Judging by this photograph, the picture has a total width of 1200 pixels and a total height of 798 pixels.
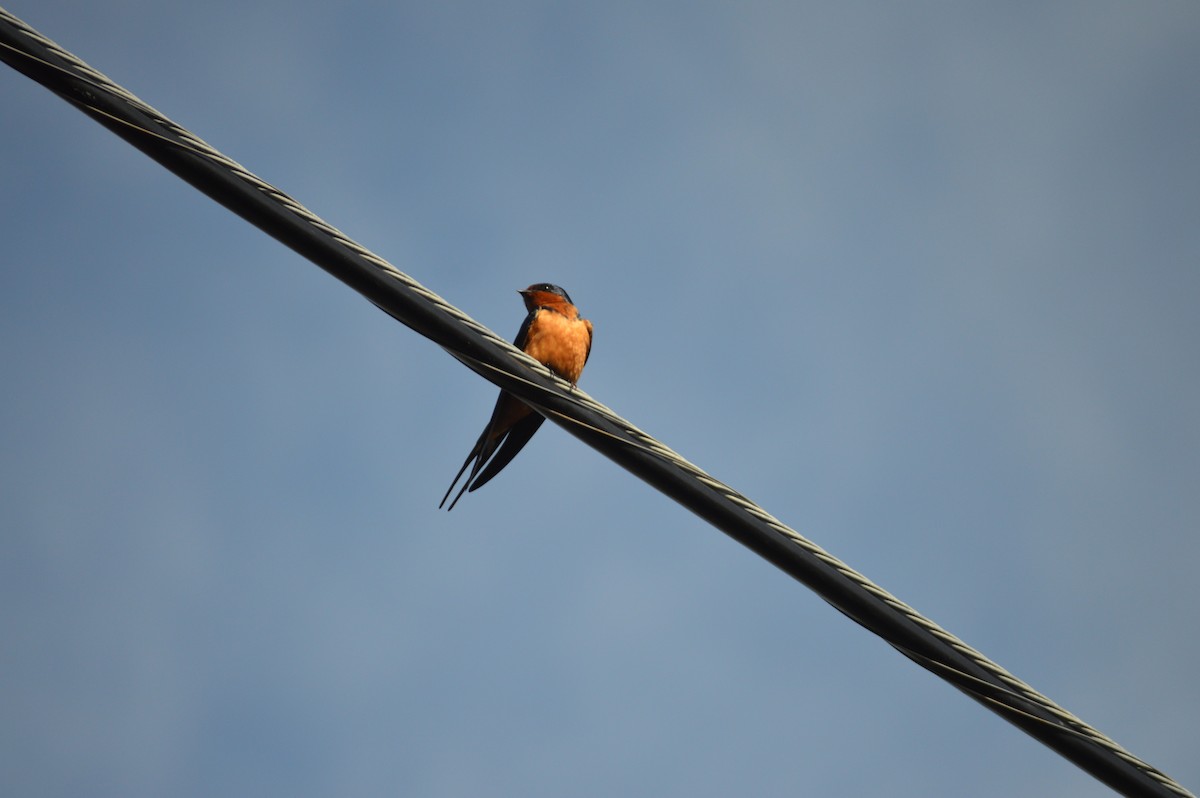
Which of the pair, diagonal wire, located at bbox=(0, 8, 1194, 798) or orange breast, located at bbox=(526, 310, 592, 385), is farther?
orange breast, located at bbox=(526, 310, 592, 385)

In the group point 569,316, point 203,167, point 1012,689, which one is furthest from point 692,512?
point 569,316

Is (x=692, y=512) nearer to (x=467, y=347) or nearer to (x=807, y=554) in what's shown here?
(x=807, y=554)

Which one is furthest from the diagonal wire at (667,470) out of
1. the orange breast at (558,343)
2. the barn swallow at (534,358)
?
the orange breast at (558,343)

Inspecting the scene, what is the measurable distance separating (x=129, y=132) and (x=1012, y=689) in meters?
3.20

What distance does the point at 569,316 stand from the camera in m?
7.37

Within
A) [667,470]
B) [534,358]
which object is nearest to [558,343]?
[534,358]

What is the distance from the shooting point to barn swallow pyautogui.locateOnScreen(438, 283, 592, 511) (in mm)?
6461

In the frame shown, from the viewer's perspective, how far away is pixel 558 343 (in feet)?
23.4

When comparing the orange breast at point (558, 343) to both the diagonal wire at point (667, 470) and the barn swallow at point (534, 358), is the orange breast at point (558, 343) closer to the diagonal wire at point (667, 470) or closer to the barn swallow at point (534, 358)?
the barn swallow at point (534, 358)

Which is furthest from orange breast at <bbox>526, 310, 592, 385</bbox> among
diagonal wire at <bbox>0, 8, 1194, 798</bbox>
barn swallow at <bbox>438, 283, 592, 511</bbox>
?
diagonal wire at <bbox>0, 8, 1194, 798</bbox>

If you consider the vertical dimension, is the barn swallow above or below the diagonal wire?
above

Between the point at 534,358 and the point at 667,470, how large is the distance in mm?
3679

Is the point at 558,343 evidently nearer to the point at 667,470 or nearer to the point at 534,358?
the point at 534,358

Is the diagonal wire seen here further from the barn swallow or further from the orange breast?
the orange breast
